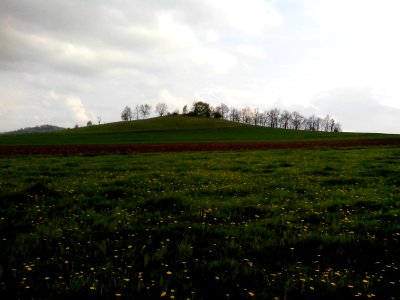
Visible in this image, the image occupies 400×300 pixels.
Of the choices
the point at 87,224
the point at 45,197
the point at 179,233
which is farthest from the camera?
the point at 45,197

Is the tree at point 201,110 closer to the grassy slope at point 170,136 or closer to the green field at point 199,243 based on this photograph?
the grassy slope at point 170,136

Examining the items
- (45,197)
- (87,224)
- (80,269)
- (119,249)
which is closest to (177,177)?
(45,197)

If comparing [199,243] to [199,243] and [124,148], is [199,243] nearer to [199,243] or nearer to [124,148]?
[199,243]

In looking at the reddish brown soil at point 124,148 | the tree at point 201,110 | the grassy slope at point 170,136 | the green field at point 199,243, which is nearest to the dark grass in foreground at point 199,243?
the green field at point 199,243

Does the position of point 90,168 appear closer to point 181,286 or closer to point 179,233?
point 179,233

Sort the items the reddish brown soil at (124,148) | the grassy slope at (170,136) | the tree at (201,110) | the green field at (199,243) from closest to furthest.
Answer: the green field at (199,243) < the reddish brown soil at (124,148) < the grassy slope at (170,136) < the tree at (201,110)

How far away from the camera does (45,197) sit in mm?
11570

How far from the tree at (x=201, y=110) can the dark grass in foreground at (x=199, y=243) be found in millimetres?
180837

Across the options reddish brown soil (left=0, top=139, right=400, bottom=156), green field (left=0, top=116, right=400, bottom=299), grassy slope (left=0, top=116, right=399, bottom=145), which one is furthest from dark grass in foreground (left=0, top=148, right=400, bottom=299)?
grassy slope (left=0, top=116, right=399, bottom=145)

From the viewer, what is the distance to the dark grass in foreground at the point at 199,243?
5.40 m

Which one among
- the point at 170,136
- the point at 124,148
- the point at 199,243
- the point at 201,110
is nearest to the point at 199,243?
the point at 199,243

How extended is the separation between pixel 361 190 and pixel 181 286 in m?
10.5

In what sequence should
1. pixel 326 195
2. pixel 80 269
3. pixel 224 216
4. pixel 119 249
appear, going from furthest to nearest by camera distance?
pixel 326 195, pixel 224 216, pixel 119 249, pixel 80 269

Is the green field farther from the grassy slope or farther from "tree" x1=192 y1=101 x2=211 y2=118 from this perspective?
"tree" x1=192 y1=101 x2=211 y2=118
